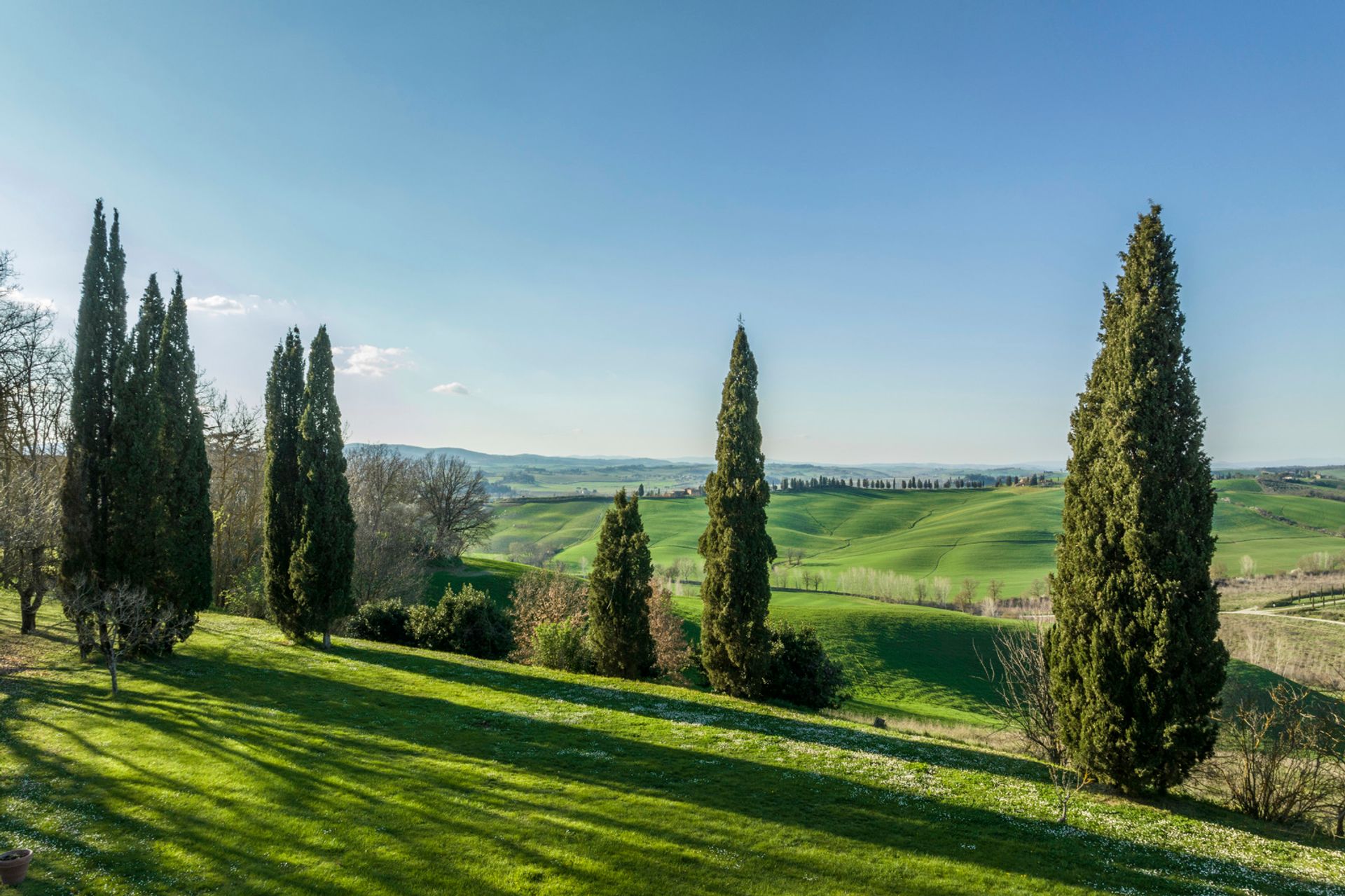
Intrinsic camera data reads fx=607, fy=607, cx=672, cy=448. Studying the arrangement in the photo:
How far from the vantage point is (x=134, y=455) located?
17844 millimetres

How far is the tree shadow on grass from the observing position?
26.4ft

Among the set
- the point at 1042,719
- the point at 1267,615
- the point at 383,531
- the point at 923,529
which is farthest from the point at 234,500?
the point at 923,529

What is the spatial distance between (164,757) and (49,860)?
3.63 m

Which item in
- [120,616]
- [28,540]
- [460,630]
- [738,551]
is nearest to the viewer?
[120,616]

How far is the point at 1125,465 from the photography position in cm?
1144

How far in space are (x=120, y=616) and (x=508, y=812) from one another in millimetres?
13710

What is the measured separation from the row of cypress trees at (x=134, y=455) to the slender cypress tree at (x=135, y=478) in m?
0.03

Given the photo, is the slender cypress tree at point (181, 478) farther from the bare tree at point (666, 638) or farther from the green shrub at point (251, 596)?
the bare tree at point (666, 638)

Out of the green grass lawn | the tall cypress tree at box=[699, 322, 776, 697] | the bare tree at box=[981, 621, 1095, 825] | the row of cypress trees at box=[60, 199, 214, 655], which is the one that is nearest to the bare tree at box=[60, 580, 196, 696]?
the row of cypress trees at box=[60, 199, 214, 655]

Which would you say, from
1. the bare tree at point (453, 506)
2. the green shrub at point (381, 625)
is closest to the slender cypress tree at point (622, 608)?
the green shrub at point (381, 625)

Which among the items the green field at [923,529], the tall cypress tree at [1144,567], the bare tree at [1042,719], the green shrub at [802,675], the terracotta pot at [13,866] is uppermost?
the tall cypress tree at [1144,567]

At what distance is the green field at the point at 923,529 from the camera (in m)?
84.4

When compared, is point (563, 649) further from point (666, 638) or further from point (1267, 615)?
point (1267, 615)

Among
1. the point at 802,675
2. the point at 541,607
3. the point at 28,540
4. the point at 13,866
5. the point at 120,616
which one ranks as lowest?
the point at 802,675
